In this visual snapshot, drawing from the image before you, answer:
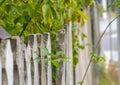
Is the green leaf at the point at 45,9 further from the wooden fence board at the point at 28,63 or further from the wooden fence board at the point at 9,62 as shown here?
the wooden fence board at the point at 9,62

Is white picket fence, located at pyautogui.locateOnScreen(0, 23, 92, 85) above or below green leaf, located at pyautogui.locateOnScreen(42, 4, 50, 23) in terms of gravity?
below

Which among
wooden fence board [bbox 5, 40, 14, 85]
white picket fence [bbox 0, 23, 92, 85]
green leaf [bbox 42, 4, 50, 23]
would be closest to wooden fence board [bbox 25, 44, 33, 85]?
white picket fence [bbox 0, 23, 92, 85]

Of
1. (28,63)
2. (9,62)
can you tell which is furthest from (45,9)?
(9,62)

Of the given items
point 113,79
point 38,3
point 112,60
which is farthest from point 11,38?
point 112,60

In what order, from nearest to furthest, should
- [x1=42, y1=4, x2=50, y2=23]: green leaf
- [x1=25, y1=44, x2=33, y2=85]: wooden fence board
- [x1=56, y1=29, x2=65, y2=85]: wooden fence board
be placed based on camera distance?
1. [x1=25, y1=44, x2=33, y2=85]: wooden fence board
2. [x1=42, y1=4, x2=50, y2=23]: green leaf
3. [x1=56, y1=29, x2=65, y2=85]: wooden fence board

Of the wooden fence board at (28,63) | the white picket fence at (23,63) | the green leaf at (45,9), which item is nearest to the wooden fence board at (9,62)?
the white picket fence at (23,63)

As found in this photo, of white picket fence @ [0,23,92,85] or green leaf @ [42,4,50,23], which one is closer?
white picket fence @ [0,23,92,85]

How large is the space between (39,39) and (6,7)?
0.48 metres

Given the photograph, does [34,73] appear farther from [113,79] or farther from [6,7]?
[113,79]

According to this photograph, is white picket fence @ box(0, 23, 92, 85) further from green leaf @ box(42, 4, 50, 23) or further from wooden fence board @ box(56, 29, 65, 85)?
wooden fence board @ box(56, 29, 65, 85)

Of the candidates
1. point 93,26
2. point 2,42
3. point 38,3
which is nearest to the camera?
point 2,42

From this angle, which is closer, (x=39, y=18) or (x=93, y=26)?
(x=39, y=18)

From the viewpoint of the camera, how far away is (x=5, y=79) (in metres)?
1.75

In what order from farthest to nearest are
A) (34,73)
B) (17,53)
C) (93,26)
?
(93,26), (34,73), (17,53)
